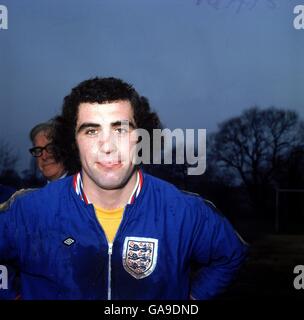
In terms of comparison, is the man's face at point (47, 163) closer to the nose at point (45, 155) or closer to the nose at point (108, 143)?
the nose at point (45, 155)

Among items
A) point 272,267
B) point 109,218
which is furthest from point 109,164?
point 272,267

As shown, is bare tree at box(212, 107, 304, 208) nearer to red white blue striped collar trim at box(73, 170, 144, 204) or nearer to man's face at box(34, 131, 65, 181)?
red white blue striped collar trim at box(73, 170, 144, 204)

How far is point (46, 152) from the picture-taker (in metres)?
2.39

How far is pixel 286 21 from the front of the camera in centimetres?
229

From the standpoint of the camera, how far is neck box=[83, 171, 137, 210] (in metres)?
2.39

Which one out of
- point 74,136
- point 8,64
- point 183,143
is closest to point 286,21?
point 183,143

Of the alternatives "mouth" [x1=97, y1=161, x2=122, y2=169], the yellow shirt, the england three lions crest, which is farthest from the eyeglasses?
the england three lions crest

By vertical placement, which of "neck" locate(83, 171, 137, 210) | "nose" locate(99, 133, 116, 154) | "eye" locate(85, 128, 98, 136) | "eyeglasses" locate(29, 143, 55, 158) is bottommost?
"neck" locate(83, 171, 137, 210)

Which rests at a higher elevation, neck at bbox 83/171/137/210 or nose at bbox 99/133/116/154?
nose at bbox 99/133/116/154

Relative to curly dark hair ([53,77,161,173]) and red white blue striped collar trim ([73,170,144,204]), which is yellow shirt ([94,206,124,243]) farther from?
curly dark hair ([53,77,161,173])

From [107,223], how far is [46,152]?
444 millimetres

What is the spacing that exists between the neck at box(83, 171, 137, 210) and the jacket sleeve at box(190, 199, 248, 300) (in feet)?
1.13

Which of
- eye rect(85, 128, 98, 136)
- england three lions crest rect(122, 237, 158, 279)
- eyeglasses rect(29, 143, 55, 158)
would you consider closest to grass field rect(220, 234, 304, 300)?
england three lions crest rect(122, 237, 158, 279)
